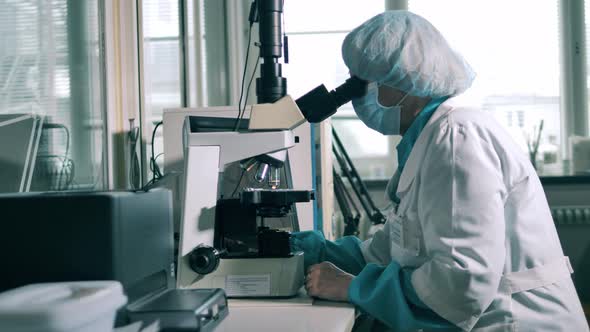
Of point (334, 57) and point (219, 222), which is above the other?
point (334, 57)

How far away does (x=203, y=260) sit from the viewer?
1.32 metres

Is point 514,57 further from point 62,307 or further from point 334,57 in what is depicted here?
point 62,307

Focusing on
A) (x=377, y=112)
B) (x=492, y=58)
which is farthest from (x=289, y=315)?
(x=492, y=58)

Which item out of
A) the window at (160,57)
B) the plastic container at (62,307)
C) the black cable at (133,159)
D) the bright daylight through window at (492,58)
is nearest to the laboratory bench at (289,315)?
the plastic container at (62,307)

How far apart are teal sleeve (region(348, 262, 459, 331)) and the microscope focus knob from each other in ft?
0.97

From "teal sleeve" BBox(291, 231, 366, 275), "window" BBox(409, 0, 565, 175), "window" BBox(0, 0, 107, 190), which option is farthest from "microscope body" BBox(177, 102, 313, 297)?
"window" BBox(409, 0, 565, 175)

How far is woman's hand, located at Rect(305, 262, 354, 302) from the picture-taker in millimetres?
1292

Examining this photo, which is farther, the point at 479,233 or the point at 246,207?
the point at 246,207

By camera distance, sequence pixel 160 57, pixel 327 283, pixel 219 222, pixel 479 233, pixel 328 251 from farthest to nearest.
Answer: pixel 160 57 → pixel 328 251 → pixel 219 222 → pixel 327 283 → pixel 479 233

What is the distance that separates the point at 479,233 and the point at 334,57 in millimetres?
2651

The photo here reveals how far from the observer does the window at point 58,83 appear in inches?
52.9

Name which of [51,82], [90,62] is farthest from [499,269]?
[90,62]

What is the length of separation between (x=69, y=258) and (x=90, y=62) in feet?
3.63

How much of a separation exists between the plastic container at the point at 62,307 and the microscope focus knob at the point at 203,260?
1.90 feet
